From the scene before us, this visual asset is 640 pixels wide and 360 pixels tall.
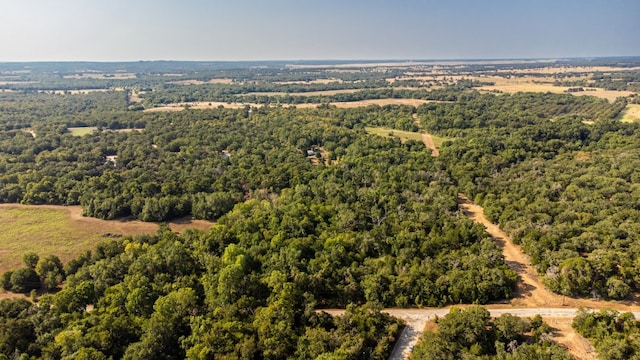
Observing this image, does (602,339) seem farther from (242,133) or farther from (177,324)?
(242,133)

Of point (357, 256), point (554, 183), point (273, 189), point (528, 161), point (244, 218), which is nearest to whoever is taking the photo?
point (357, 256)

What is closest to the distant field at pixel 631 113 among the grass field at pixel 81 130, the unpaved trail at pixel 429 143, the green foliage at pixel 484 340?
the unpaved trail at pixel 429 143

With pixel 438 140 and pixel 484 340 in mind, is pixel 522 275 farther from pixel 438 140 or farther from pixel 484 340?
pixel 438 140

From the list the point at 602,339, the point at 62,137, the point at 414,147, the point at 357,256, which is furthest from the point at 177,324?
the point at 62,137

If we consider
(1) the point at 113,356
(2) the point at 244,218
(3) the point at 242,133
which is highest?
(3) the point at 242,133

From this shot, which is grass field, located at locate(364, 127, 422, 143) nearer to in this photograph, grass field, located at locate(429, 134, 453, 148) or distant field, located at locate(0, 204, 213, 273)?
grass field, located at locate(429, 134, 453, 148)

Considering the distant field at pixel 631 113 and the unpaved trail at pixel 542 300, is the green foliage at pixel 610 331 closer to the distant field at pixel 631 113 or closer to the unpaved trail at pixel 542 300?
the unpaved trail at pixel 542 300

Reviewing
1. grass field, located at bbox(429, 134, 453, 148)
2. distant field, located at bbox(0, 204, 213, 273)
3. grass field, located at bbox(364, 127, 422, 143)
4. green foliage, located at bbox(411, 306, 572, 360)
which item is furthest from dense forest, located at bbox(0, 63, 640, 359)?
grass field, located at bbox(364, 127, 422, 143)
